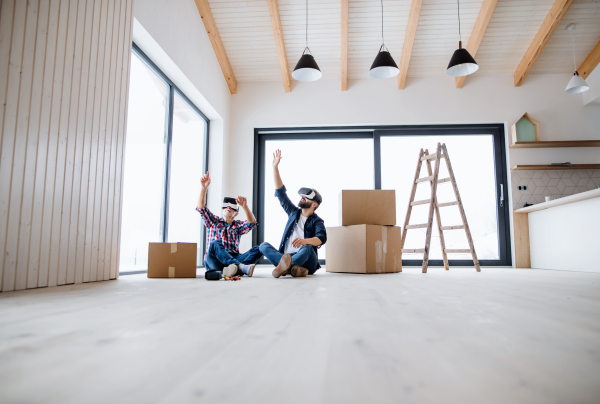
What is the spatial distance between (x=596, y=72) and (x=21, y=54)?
17.8 feet

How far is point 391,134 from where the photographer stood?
16.0ft

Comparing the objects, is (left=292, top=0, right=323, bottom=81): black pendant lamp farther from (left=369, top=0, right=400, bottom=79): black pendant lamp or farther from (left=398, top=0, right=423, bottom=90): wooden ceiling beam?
(left=398, top=0, right=423, bottom=90): wooden ceiling beam

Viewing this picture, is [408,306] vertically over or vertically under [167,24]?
under

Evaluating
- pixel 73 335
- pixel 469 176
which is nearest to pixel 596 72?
pixel 469 176

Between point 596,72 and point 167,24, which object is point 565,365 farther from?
point 596,72

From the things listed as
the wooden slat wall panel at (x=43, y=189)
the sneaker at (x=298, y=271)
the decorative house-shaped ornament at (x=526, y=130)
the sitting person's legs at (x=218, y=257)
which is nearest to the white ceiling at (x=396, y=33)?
the decorative house-shaped ornament at (x=526, y=130)

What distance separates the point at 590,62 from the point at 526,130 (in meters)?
1.04

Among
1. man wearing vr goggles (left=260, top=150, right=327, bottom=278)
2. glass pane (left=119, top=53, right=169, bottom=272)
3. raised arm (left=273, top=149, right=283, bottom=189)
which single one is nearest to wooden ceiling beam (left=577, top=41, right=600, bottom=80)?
man wearing vr goggles (left=260, top=150, right=327, bottom=278)

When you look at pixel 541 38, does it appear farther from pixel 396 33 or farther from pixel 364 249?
pixel 364 249

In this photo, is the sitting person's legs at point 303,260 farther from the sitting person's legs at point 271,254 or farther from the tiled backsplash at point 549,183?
the tiled backsplash at point 549,183

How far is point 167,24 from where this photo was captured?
10.7 feet

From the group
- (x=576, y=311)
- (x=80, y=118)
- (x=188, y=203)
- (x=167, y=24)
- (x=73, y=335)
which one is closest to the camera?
(x=73, y=335)

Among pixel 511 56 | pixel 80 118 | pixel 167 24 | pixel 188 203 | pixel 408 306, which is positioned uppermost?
pixel 511 56

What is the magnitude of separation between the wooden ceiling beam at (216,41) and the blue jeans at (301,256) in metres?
2.70
